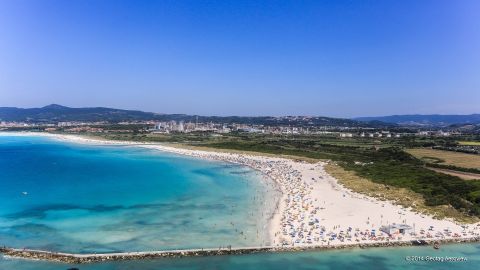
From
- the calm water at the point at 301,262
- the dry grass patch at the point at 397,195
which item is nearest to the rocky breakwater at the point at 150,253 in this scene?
the calm water at the point at 301,262

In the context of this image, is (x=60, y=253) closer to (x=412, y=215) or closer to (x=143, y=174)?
(x=412, y=215)

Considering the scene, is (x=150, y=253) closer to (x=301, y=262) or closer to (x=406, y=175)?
(x=301, y=262)

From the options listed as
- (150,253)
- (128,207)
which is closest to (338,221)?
(150,253)

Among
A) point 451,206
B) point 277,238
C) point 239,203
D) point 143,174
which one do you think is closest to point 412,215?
point 451,206

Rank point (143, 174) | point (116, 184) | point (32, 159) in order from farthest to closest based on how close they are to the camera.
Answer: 1. point (32, 159)
2. point (143, 174)
3. point (116, 184)

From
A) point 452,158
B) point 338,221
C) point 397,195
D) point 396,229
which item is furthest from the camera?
point 452,158

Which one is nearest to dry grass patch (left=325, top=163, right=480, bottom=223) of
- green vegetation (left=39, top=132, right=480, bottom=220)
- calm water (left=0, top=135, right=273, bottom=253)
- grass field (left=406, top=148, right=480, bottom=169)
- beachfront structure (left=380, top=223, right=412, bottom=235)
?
green vegetation (left=39, top=132, right=480, bottom=220)
